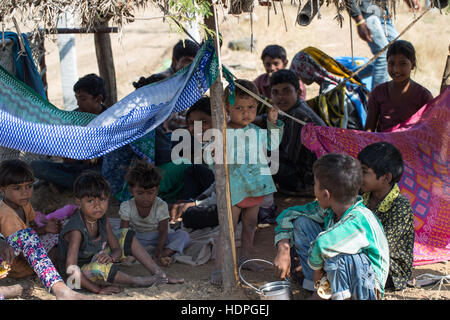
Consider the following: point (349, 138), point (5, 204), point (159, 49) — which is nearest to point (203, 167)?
point (349, 138)

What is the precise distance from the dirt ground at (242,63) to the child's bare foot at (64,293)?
160 millimetres

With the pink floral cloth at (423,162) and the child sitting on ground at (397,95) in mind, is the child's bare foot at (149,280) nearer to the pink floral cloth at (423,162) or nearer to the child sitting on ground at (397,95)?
the pink floral cloth at (423,162)

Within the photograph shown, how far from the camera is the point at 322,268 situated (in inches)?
109

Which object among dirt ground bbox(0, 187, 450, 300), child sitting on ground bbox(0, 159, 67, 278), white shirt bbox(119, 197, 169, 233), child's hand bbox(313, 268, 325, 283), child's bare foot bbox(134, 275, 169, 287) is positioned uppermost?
child sitting on ground bbox(0, 159, 67, 278)

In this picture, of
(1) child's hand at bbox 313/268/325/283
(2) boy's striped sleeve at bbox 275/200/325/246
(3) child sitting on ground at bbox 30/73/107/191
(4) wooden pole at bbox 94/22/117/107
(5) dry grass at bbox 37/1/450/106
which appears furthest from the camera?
(5) dry grass at bbox 37/1/450/106

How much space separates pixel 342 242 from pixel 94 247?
154 cm

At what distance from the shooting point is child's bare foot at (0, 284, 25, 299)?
3139 mm

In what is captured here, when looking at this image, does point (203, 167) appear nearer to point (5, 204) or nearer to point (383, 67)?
point (5, 204)

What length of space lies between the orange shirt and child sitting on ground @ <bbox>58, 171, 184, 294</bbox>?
0.71ft

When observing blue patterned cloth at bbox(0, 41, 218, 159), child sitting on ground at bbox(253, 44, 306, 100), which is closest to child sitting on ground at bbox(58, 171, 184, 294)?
blue patterned cloth at bbox(0, 41, 218, 159)

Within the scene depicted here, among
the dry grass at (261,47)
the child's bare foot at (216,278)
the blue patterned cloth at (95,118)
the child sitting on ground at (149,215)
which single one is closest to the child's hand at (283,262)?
the child's bare foot at (216,278)

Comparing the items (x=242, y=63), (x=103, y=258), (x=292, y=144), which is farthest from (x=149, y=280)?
(x=242, y=63)

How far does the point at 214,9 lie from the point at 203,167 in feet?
6.13

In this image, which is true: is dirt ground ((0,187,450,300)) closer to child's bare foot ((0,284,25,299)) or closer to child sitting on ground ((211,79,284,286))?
child's bare foot ((0,284,25,299))
